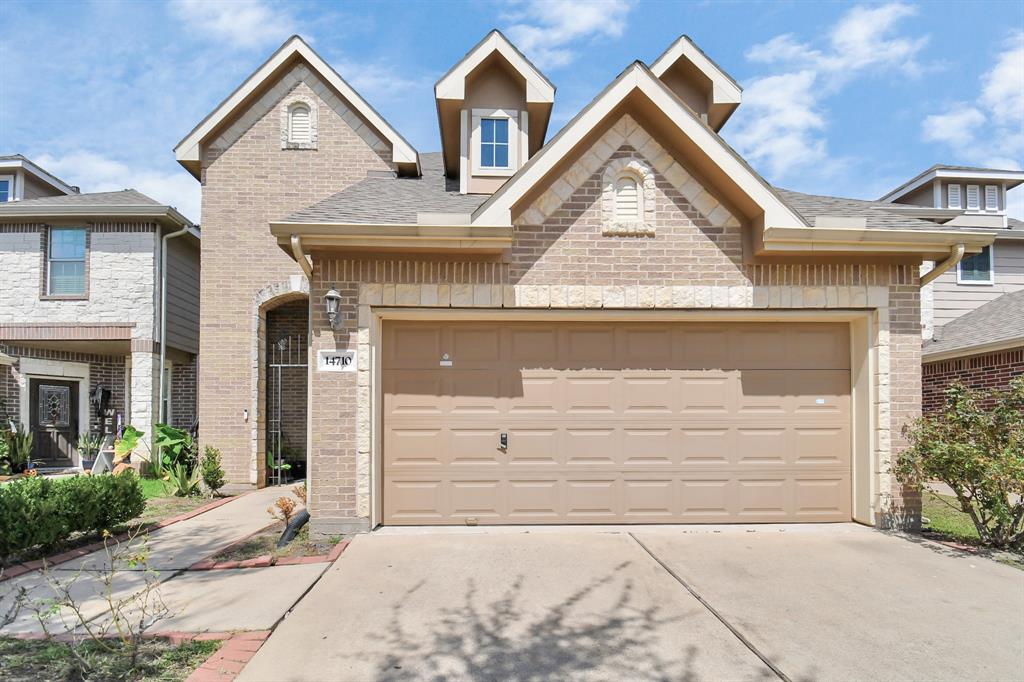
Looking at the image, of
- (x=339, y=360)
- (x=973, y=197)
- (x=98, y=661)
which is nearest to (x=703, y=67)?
(x=339, y=360)

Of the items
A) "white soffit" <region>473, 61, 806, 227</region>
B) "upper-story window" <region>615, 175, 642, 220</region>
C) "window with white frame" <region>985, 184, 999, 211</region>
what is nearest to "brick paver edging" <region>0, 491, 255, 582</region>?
"white soffit" <region>473, 61, 806, 227</region>

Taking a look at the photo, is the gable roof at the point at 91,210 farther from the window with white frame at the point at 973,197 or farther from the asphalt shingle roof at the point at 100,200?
the window with white frame at the point at 973,197

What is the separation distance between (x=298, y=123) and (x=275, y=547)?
876 cm

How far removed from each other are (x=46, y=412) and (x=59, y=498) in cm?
1124

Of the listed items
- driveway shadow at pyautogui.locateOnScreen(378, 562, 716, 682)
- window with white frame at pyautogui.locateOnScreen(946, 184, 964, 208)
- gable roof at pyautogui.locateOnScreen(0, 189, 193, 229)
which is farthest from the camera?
window with white frame at pyautogui.locateOnScreen(946, 184, 964, 208)

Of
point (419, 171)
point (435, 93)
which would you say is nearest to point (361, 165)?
point (419, 171)

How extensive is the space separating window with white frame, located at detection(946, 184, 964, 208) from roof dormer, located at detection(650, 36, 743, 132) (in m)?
11.2

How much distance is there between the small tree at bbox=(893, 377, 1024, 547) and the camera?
256 inches

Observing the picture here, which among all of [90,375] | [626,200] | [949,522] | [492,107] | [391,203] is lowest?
[949,522]

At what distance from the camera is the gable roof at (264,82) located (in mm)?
11766

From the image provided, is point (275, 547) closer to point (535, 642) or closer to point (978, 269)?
point (535, 642)

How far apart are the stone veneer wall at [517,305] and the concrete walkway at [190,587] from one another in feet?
4.43

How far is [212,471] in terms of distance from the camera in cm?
1057

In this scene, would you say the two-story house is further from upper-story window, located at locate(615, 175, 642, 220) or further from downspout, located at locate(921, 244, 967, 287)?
upper-story window, located at locate(615, 175, 642, 220)
